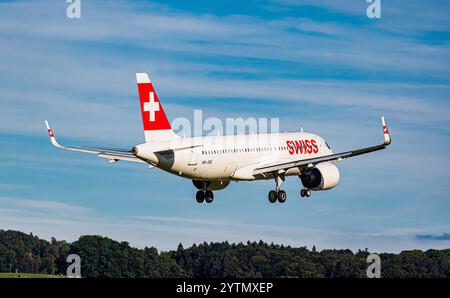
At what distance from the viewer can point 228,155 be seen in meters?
134

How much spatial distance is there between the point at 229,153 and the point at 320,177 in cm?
1023

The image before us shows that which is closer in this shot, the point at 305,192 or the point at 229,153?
the point at 229,153

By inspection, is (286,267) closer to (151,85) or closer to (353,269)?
(353,269)

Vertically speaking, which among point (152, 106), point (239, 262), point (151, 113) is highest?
point (152, 106)

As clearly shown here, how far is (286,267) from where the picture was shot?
186 metres

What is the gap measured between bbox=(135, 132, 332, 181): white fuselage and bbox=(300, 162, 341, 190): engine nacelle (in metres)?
2.12

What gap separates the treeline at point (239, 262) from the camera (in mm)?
177625

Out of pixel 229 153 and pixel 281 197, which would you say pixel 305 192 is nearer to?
pixel 281 197

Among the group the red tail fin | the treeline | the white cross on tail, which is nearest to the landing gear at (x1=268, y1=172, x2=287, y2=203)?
the red tail fin

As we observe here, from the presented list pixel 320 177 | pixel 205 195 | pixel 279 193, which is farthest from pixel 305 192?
pixel 205 195

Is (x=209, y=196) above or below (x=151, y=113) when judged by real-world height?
below

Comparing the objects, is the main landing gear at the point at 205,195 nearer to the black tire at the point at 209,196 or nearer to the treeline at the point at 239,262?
the black tire at the point at 209,196

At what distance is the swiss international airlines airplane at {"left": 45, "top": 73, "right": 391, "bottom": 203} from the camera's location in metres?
127
